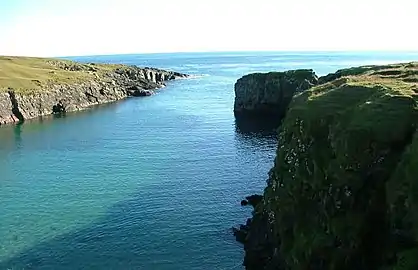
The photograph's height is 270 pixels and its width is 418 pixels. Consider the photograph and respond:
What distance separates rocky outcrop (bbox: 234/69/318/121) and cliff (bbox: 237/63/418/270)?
77243mm

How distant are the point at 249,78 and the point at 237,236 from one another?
3593 inches

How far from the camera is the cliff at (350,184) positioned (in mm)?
33594

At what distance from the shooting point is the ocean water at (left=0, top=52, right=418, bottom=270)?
52.5 m

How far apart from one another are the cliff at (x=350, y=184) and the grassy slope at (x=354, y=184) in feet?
0.23

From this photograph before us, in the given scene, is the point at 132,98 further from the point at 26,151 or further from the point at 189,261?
the point at 189,261

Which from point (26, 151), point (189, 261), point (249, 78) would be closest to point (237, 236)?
point (189, 261)

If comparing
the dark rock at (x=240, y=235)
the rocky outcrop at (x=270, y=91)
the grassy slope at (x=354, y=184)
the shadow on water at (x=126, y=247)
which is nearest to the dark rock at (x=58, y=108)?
the rocky outcrop at (x=270, y=91)

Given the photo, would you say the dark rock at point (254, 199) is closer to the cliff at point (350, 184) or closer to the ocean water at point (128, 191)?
the ocean water at point (128, 191)

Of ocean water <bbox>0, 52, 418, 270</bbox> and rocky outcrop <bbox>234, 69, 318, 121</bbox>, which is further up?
rocky outcrop <bbox>234, 69, 318, 121</bbox>

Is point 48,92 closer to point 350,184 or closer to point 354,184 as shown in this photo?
point 350,184

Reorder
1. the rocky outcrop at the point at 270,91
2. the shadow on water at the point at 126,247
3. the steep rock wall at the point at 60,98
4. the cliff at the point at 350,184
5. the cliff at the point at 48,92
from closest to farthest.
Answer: the cliff at the point at 350,184 < the shadow on water at the point at 126,247 < the rocky outcrop at the point at 270,91 < the steep rock wall at the point at 60,98 < the cliff at the point at 48,92

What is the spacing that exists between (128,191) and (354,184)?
42.4m

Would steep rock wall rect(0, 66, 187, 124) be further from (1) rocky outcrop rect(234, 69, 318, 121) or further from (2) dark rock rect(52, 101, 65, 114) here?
(1) rocky outcrop rect(234, 69, 318, 121)

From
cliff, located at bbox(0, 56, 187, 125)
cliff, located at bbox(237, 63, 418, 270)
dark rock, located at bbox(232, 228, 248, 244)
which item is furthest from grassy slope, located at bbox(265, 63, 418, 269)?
cliff, located at bbox(0, 56, 187, 125)
